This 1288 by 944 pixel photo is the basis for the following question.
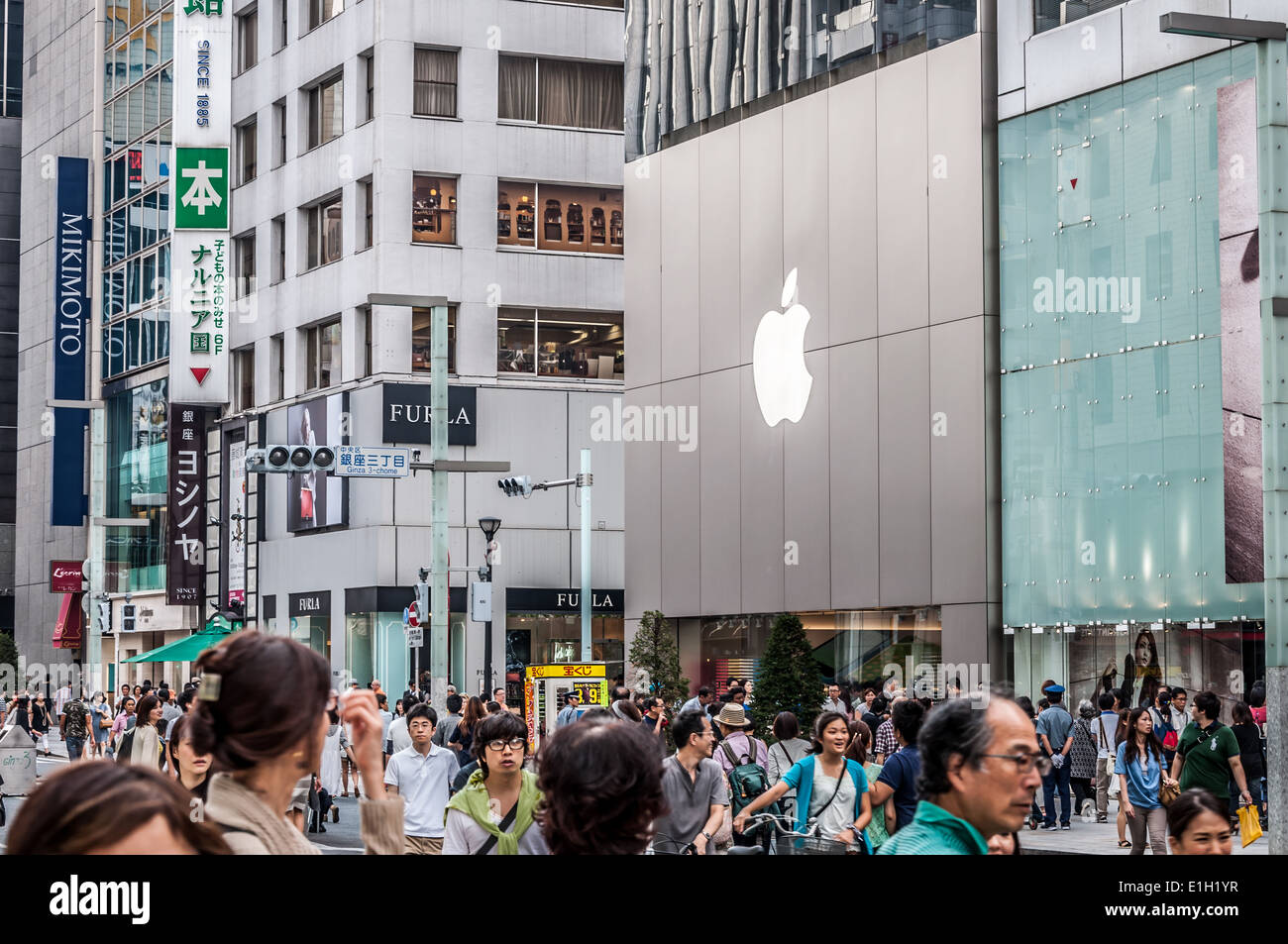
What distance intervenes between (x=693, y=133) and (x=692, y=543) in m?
8.62

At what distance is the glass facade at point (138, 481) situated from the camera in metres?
64.6

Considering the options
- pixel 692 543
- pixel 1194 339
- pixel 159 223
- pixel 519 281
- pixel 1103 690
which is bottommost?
pixel 1103 690

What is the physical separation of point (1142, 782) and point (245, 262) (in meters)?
44.4

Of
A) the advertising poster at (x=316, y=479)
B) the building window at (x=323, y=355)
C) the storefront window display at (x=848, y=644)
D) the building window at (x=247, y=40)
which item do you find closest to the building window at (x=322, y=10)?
the building window at (x=247, y=40)

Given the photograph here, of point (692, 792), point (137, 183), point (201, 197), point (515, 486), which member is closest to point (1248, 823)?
point (692, 792)

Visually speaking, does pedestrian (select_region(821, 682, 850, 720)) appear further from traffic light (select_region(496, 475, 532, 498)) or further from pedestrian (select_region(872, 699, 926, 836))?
pedestrian (select_region(872, 699, 926, 836))

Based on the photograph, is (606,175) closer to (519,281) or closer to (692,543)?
(519,281)

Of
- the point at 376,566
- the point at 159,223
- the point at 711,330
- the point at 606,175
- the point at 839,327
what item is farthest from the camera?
the point at 159,223

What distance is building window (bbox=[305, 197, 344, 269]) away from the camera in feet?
173

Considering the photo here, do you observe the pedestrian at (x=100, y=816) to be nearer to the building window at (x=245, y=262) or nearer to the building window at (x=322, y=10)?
the building window at (x=322, y=10)

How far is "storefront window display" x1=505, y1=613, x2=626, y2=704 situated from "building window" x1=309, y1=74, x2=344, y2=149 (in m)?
13.9

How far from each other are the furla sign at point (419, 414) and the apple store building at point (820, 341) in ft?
24.2
